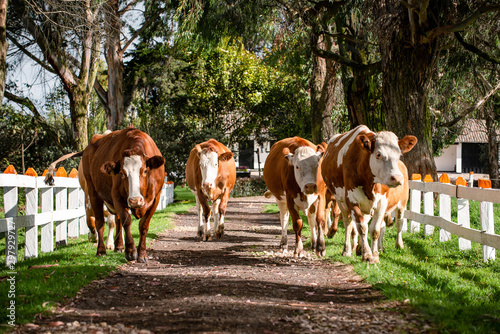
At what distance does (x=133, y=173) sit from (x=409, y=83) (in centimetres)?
808

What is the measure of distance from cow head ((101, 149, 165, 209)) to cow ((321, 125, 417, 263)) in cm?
281

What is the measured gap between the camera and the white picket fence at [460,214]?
709cm

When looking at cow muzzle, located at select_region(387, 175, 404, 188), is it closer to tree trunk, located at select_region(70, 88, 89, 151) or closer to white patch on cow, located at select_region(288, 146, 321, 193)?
white patch on cow, located at select_region(288, 146, 321, 193)

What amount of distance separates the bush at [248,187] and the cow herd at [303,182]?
2013 centimetres

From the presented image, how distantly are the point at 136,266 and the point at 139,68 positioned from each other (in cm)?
2022

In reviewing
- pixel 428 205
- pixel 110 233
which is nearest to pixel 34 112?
pixel 110 233

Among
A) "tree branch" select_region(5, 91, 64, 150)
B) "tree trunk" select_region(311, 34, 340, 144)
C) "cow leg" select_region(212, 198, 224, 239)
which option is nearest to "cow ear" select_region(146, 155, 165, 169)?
"cow leg" select_region(212, 198, 224, 239)

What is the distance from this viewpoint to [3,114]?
24.2 m

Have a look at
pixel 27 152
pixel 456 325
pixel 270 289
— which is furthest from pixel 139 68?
pixel 456 325

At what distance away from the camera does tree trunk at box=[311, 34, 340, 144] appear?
731 inches

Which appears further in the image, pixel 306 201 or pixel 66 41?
pixel 66 41

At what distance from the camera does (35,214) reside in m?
7.56

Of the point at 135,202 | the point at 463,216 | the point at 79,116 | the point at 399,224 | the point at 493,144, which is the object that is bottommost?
the point at 399,224

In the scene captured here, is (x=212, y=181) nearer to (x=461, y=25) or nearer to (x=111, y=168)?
(x=111, y=168)
